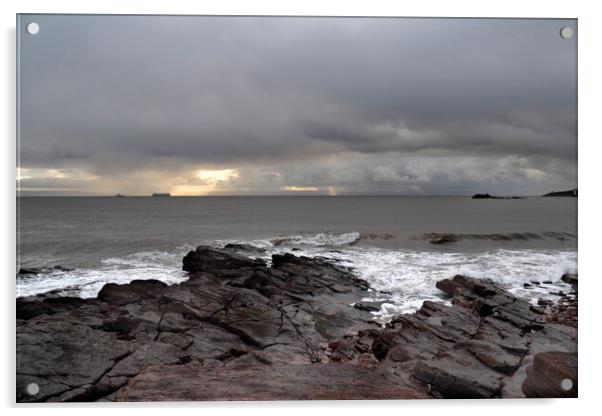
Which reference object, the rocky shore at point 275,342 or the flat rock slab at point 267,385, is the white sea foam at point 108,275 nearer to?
the rocky shore at point 275,342

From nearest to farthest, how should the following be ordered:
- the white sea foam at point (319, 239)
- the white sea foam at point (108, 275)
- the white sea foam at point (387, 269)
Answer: the white sea foam at point (108, 275)
the white sea foam at point (387, 269)
the white sea foam at point (319, 239)

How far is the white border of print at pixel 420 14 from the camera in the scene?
3.15 m

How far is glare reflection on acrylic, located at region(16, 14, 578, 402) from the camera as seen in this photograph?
3174 mm

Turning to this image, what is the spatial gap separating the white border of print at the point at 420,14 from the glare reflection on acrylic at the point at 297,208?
0.10 m

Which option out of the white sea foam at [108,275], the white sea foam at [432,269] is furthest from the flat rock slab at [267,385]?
the white sea foam at [108,275]

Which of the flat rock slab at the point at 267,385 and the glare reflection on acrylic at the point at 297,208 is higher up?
the glare reflection on acrylic at the point at 297,208

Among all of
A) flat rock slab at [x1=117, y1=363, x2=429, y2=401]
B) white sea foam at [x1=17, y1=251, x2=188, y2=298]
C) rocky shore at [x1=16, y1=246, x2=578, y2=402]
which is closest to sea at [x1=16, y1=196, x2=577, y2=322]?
white sea foam at [x1=17, y1=251, x2=188, y2=298]

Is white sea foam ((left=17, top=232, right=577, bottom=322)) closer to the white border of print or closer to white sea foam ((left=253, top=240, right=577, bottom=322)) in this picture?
white sea foam ((left=253, top=240, right=577, bottom=322))

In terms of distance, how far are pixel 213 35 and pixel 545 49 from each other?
2.95 meters

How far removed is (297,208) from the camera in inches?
138

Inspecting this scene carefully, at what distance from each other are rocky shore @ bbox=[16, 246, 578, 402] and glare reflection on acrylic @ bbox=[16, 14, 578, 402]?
0.02 meters

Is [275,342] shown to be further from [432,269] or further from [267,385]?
[432,269]

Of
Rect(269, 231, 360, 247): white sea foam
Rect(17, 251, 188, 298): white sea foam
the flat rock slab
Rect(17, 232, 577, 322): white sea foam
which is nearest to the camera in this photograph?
the flat rock slab

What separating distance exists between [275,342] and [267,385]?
1.15 ft
